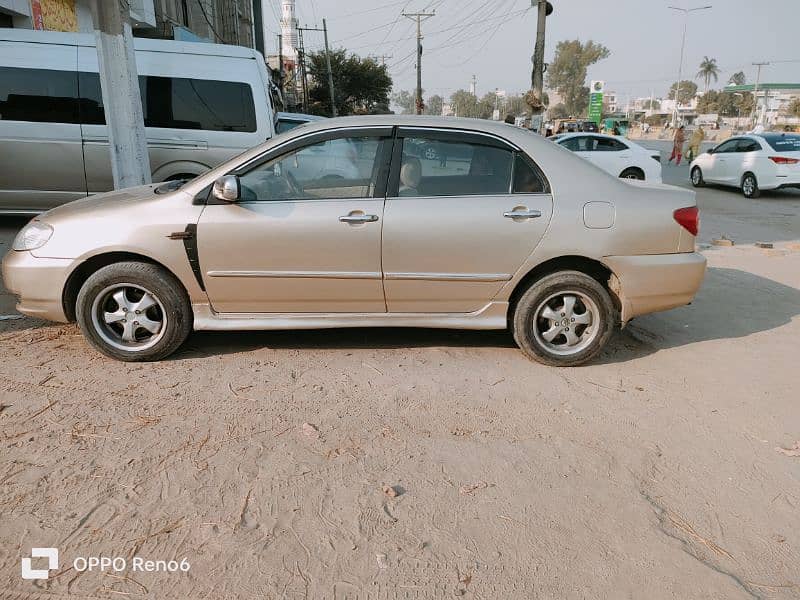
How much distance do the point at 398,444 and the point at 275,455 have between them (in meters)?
0.64

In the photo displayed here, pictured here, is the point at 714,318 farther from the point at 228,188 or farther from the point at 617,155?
the point at 617,155

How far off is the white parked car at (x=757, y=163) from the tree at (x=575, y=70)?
316ft

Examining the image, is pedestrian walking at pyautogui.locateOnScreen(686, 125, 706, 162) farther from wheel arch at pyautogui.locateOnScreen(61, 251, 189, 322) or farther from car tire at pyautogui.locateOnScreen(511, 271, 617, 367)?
wheel arch at pyautogui.locateOnScreen(61, 251, 189, 322)

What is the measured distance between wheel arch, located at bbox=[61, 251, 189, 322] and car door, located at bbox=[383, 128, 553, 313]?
1496 mm

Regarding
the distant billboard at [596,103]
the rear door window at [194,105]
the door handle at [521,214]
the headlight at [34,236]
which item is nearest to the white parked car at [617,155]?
the rear door window at [194,105]

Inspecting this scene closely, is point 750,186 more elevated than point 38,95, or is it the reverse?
point 38,95

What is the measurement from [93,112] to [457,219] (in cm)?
588

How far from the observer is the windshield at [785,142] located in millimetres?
13836

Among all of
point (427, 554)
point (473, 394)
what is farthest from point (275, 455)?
point (473, 394)

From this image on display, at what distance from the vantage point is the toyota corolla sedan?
3922mm

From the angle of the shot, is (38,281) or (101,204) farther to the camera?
→ (101,204)

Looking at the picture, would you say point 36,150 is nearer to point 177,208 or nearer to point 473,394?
point 177,208

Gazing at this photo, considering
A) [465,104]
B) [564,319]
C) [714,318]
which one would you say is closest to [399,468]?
[564,319]
